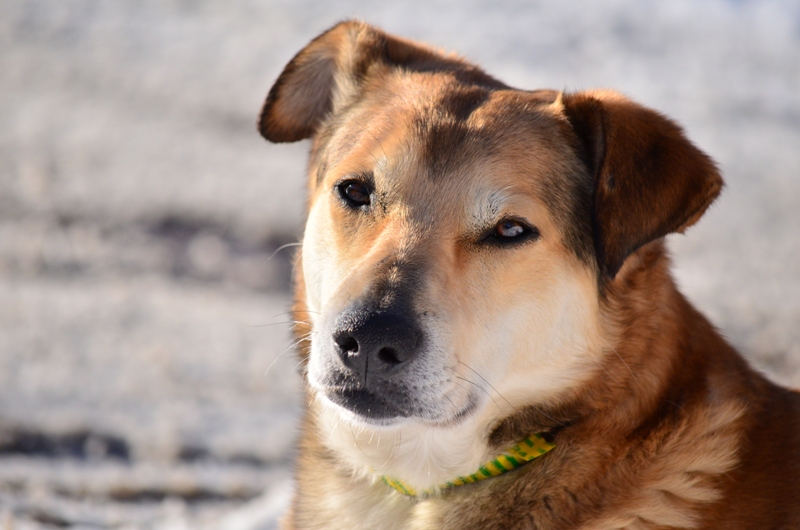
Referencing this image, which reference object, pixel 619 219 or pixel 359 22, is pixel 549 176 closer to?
pixel 619 219

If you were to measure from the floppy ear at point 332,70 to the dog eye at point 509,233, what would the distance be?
78 centimetres

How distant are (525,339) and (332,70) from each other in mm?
1412

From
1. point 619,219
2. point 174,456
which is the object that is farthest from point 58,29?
point 619,219

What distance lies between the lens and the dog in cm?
228

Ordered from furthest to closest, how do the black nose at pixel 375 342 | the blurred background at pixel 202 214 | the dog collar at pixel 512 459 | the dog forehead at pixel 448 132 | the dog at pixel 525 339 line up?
1. the blurred background at pixel 202 214
2. the dog forehead at pixel 448 132
3. the dog collar at pixel 512 459
4. the dog at pixel 525 339
5. the black nose at pixel 375 342

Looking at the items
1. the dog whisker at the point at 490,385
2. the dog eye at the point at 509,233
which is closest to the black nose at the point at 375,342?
the dog whisker at the point at 490,385

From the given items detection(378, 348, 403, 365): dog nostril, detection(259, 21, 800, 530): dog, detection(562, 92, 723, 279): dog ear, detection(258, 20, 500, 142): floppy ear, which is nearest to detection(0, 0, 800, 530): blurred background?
detection(259, 21, 800, 530): dog

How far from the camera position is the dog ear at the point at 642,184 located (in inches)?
91.5

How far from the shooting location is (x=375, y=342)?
6.98 feet

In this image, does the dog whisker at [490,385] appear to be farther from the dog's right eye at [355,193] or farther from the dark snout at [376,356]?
the dog's right eye at [355,193]

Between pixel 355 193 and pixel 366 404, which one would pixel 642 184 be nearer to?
pixel 355 193

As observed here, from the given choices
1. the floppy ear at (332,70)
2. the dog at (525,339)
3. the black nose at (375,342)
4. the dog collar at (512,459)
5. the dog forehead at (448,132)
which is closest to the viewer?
the black nose at (375,342)

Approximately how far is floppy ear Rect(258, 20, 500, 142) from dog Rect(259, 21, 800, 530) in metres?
0.39

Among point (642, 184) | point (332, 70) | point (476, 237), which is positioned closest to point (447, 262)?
point (476, 237)
